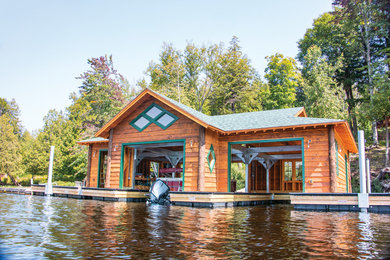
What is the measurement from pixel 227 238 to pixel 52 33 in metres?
12.3

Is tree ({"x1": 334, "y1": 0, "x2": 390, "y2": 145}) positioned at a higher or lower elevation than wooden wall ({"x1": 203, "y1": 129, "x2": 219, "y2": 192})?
higher

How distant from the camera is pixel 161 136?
16.9m

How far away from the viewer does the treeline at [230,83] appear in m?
30.6

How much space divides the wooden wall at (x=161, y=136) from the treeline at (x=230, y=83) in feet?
49.8

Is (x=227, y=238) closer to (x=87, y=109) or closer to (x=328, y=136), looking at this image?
(x=328, y=136)

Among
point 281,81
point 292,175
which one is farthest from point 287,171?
point 281,81

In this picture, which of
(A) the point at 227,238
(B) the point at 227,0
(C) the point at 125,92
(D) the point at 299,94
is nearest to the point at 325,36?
(D) the point at 299,94

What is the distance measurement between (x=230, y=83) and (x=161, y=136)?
22889 millimetres

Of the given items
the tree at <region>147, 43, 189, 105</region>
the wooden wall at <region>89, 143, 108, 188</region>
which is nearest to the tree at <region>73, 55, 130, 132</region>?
the tree at <region>147, 43, 189, 105</region>

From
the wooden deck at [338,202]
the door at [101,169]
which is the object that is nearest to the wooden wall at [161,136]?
the door at [101,169]

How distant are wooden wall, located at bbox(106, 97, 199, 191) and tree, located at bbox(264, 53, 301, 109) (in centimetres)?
2422

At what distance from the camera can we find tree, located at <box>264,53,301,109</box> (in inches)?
1529

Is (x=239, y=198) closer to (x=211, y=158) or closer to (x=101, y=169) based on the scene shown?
(x=211, y=158)

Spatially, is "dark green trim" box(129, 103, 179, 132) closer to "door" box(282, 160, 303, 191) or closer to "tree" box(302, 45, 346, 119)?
"door" box(282, 160, 303, 191)
